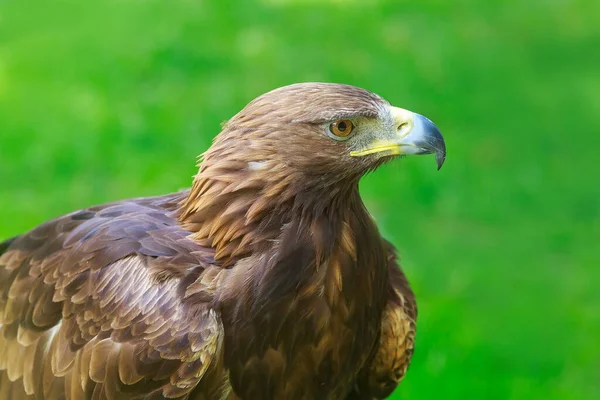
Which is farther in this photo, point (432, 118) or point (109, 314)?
point (432, 118)

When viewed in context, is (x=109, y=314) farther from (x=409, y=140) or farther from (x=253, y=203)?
(x=409, y=140)

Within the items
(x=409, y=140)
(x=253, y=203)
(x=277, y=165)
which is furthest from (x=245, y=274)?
(x=409, y=140)

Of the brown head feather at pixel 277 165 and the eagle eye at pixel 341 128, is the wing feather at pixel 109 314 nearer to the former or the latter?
the brown head feather at pixel 277 165

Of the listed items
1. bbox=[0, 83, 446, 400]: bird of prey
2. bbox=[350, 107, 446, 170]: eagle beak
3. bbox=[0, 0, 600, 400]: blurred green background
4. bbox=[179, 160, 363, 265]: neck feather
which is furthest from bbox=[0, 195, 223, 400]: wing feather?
bbox=[0, 0, 600, 400]: blurred green background

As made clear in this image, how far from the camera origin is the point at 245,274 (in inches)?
160

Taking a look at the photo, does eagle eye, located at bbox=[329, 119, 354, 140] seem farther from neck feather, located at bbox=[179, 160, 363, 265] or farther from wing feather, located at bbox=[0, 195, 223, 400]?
wing feather, located at bbox=[0, 195, 223, 400]

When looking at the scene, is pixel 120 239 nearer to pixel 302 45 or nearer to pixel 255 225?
pixel 255 225

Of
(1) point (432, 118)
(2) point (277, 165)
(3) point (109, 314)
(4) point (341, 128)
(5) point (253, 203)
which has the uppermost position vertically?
(4) point (341, 128)

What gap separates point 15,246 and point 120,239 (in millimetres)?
878

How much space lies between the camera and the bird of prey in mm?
3947

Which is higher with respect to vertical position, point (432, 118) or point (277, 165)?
point (277, 165)

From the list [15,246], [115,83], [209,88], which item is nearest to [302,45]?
[209,88]

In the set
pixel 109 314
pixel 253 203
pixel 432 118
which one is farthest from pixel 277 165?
pixel 432 118

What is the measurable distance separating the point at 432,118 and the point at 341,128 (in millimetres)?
5686
